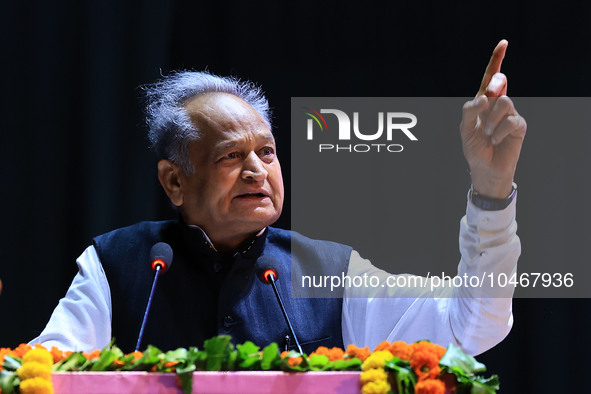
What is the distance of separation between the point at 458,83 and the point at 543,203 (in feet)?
2.55

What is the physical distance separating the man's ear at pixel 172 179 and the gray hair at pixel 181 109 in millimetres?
22

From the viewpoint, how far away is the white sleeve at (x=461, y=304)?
206cm

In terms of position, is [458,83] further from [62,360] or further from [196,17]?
[62,360]

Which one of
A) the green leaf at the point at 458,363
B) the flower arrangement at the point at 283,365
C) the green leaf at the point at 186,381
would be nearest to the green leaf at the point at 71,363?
the flower arrangement at the point at 283,365

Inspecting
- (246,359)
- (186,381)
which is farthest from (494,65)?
(186,381)

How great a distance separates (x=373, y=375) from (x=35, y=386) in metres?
0.63

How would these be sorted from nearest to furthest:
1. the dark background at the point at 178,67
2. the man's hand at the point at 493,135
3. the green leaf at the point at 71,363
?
the green leaf at the point at 71,363 < the man's hand at the point at 493,135 < the dark background at the point at 178,67

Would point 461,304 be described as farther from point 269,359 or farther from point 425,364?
point 269,359

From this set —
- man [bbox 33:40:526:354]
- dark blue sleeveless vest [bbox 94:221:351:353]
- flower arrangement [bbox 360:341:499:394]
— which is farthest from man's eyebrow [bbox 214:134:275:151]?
flower arrangement [bbox 360:341:499:394]

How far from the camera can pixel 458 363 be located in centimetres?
154

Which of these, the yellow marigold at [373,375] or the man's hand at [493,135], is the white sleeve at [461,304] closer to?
the man's hand at [493,135]

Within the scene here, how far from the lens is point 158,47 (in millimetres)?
3283

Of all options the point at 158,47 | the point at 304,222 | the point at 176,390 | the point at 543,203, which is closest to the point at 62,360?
the point at 176,390

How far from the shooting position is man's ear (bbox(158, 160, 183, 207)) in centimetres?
258
